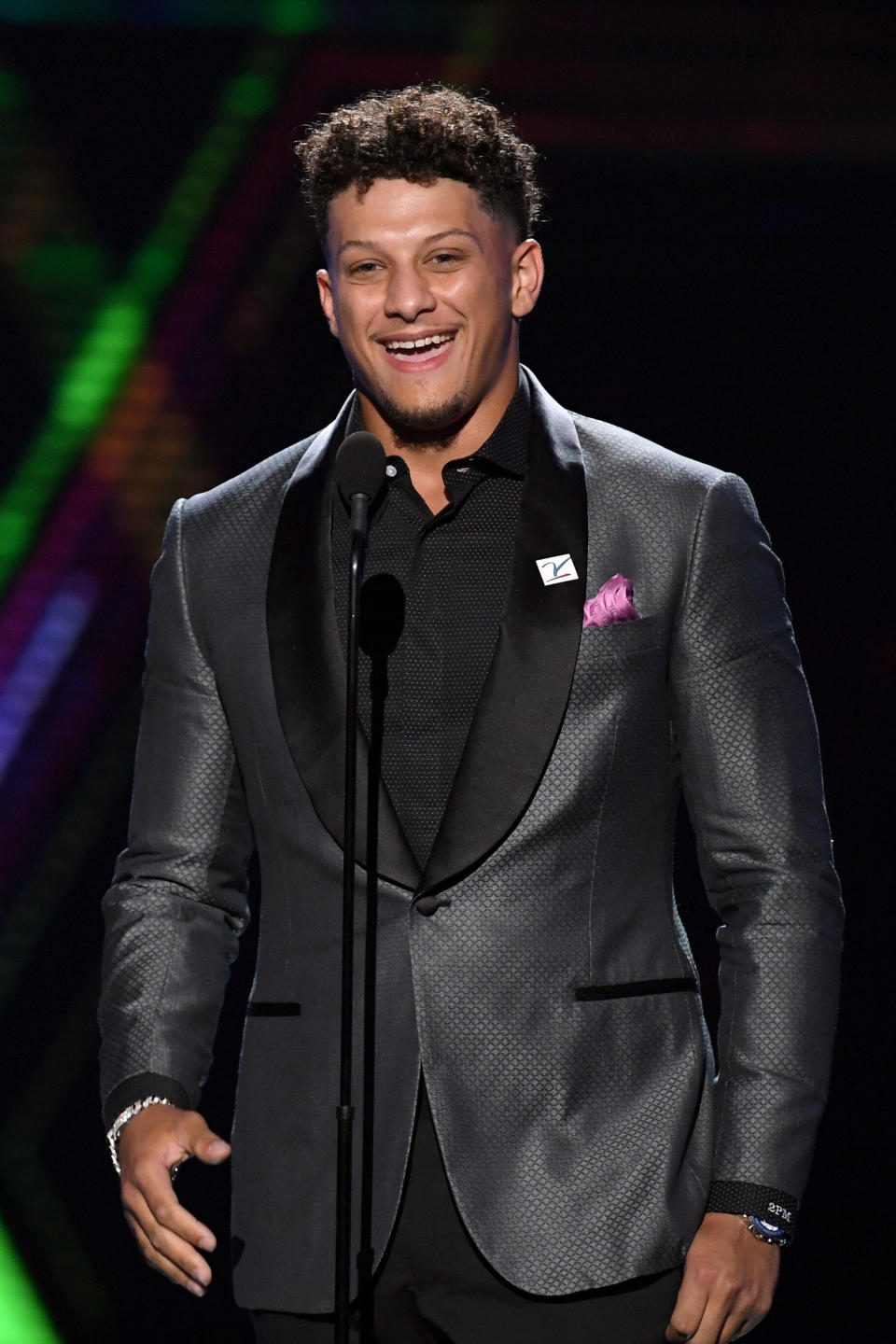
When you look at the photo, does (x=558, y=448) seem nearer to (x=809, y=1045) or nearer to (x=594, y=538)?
(x=594, y=538)

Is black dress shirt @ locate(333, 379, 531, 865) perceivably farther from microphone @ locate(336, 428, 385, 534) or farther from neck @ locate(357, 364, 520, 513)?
microphone @ locate(336, 428, 385, 534)

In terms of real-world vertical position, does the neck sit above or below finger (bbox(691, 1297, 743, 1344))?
above

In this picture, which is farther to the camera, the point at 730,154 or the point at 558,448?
the point at 730,154

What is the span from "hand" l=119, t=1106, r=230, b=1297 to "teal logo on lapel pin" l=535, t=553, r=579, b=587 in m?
0.68

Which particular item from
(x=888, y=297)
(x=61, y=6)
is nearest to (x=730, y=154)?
(x=888, y=297)

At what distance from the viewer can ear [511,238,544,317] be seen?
83.2 inches

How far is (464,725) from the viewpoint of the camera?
1.92m

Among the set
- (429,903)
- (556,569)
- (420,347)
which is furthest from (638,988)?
(420,347)

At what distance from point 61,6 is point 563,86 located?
3.25 feet

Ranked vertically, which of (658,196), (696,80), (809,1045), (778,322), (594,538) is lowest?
(809,1045)

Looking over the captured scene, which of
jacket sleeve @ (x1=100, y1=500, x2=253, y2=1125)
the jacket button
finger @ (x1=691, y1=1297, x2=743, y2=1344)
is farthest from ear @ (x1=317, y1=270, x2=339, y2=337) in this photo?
finger @ (x1=691, y1=1297, x2=743, y2=1344)

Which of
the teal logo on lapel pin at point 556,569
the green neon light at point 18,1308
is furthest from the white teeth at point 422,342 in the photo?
the green neon light at point 18,1308

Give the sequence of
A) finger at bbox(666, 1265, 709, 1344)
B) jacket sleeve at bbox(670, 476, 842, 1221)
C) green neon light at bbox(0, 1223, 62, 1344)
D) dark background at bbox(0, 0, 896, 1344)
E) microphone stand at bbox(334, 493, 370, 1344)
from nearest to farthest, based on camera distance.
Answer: microphone stand at bbox(334, 493, 370, 1344) → finger at bbox(666, 1265, 709, 1344) → jacket sleeve at bbox(670, 476, 842, 1221) → dark background at bbox(0, 0, 896, 1344) → green neon light at bbox(0, 1223, 62, 1344)

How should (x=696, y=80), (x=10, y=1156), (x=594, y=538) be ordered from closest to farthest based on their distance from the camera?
1. (x=594, y=538)
2. (x=696, y=80)
3. (x=10, y=1156)
